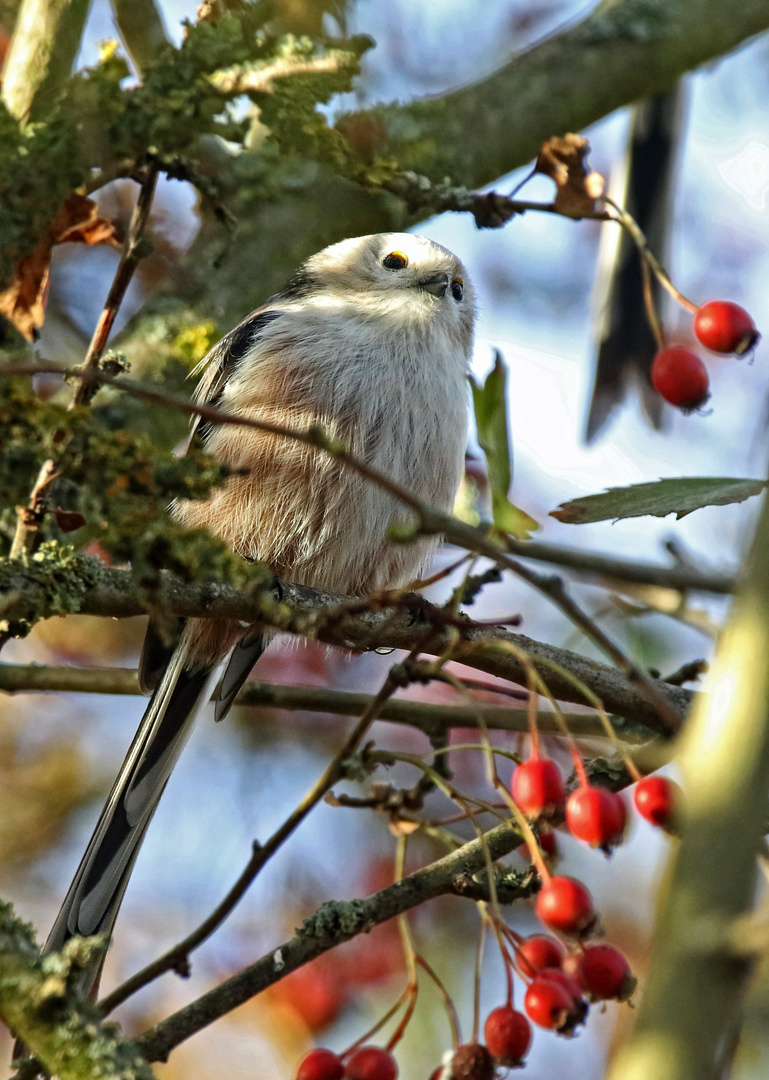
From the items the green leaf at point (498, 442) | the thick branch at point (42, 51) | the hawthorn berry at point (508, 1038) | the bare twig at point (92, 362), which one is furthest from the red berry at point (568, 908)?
the thick branch at point (42, 51)

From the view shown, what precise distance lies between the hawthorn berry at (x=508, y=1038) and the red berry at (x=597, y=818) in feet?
1.44

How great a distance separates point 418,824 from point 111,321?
3.75 feet

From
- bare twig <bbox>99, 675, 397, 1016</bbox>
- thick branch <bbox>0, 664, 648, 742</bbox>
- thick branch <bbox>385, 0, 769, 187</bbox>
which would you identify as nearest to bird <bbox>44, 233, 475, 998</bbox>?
thick branch <bbox>0, 664, 648, 742</bbox>

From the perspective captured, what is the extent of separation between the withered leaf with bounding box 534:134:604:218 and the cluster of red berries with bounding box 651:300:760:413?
0.38m

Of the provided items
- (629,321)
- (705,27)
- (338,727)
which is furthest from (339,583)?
(705,27)

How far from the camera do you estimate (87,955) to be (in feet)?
4.93

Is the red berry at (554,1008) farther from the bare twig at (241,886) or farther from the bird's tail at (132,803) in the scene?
the bird's tail at (132,803)

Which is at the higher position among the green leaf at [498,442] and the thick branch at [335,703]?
the green leaf at [498,442]

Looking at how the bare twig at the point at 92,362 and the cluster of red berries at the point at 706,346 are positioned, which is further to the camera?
the cluster of red berries at the point at 706,346

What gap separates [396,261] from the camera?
3740 mm

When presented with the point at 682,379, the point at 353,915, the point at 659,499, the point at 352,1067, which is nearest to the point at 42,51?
the point at 682,379

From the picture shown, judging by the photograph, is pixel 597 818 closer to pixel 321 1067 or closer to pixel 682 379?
pixel 321 1067

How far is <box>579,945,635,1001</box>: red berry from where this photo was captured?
1.51m

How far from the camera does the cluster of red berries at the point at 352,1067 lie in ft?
5.92
